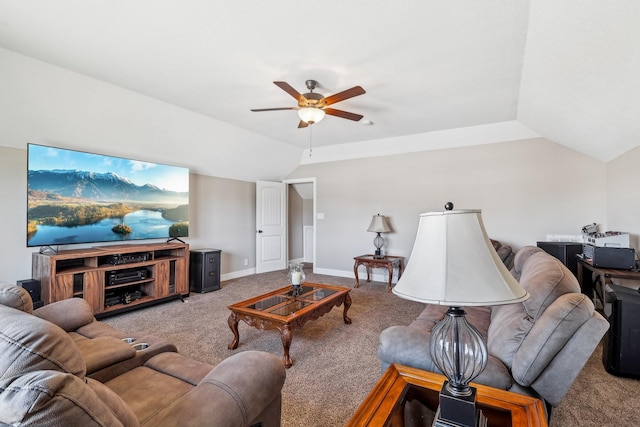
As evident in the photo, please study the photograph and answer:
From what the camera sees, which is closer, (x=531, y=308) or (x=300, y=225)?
(x=531, y=308)

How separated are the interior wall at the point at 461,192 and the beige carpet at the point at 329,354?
1511mm

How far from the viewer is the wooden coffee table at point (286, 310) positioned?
2.42m

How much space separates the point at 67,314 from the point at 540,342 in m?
2.74

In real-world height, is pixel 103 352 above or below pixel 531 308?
below

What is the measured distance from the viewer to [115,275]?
361 centimetres

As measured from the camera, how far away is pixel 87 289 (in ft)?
10.9

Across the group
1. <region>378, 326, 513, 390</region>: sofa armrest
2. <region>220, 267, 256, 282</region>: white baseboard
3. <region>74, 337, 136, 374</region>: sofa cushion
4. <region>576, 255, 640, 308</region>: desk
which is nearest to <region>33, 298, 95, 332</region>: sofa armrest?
<region>74, 337, 136, 374</region>: sofa cushion

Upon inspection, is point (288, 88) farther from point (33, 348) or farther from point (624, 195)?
point (624, 195)

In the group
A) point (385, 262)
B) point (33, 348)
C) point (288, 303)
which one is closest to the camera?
point (33, 348)

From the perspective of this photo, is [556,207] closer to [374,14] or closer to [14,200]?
[374,14]

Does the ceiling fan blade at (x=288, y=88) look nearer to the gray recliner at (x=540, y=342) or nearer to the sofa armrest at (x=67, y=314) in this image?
the gray recliner at (x=540, y=342)

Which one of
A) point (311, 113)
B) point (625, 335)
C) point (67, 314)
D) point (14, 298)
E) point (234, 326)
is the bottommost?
point (234, 326)

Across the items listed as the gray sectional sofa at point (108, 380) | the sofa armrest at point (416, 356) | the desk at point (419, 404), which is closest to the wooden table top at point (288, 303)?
the gray sectional sofa at point (108, 380)

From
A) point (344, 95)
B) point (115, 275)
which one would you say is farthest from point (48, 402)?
point (115, 275)
